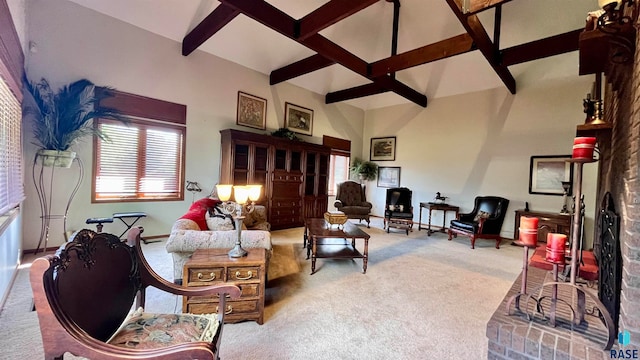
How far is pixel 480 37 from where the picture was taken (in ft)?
11.6

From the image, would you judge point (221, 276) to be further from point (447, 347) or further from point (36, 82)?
point (36, 82)

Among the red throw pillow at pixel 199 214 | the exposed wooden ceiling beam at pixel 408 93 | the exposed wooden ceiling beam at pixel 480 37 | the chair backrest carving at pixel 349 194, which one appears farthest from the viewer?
the chair backrest carving at pixel 349 194

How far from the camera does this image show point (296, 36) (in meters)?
3.55

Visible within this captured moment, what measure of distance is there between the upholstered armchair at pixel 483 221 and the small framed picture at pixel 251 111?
4.51m

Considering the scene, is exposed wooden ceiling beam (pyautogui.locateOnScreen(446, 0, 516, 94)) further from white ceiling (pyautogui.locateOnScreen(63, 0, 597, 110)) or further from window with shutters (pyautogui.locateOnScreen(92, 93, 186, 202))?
window with shutters (pyautogui.locateOnScreen(92, 93, 186, 202))

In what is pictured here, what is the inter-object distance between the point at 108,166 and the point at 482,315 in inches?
203

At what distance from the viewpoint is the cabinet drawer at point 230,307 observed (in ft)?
6.29

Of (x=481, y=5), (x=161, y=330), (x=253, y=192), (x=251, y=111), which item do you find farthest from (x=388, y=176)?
(x=161, y=330)

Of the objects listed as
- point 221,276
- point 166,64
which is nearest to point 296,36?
point 166,64

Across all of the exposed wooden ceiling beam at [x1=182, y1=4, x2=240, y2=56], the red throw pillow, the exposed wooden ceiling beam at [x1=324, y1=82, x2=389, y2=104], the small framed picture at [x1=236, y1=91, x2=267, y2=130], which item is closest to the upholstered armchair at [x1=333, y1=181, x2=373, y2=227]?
the exposed wooden ceiling beam at [x1=324, y1=82, x2=389, y2=104]

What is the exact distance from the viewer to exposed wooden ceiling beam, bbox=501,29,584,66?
354cm

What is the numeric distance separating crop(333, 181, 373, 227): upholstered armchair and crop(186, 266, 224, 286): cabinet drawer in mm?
4003

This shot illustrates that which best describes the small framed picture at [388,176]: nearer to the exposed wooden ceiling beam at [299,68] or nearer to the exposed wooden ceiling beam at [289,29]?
the exposed wooden ceiling beam at [289,29]

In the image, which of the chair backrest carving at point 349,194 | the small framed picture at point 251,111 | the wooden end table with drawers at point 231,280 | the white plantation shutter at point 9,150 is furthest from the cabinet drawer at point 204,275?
the chair backrest carving at point 349,194
